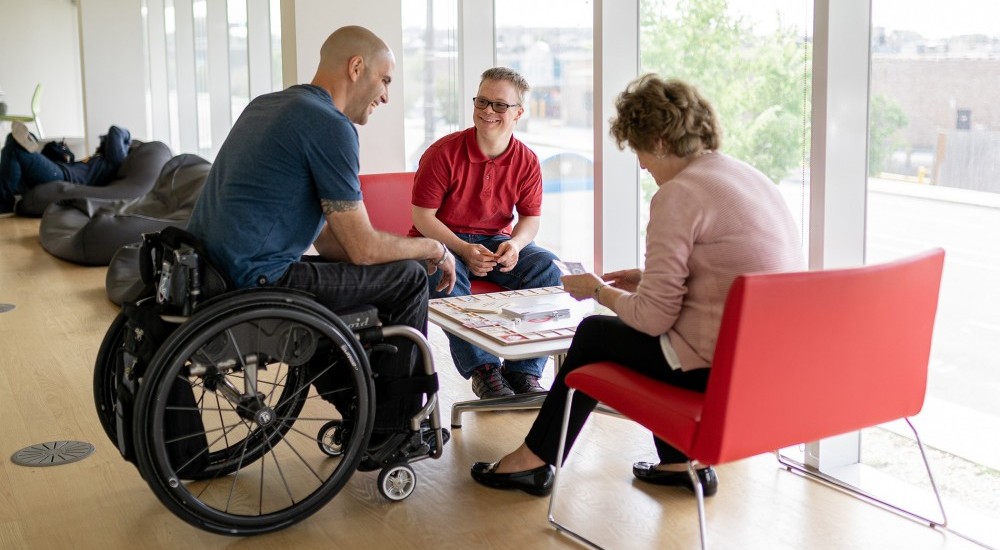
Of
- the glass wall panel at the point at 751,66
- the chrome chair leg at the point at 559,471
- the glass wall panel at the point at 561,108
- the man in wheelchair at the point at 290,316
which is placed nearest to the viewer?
the man in wheelchair at the point at 290,316

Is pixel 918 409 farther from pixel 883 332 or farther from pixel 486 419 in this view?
pixel 486 419

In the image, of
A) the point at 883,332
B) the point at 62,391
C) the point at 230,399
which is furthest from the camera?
the point at 62,391

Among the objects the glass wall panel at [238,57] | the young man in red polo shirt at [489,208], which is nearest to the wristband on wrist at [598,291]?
the young man in red polo shirt at [489,208]

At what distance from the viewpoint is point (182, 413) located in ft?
9.27

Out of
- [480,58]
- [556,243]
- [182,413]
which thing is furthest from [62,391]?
[480,58]

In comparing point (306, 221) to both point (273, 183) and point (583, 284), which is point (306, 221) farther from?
point (583, 284)

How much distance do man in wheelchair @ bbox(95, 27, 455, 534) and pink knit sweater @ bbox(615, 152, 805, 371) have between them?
72 cm

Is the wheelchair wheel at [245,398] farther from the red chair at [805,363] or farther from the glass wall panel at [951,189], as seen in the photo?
the glass wall panel at [951,189]

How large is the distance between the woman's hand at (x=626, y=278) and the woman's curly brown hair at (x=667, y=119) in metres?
0.45

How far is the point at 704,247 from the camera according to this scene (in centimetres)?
250

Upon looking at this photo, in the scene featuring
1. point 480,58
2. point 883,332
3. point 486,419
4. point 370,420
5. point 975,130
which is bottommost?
point 486,419

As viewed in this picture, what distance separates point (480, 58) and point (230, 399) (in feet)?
11.3

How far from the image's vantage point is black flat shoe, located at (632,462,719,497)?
3.04m

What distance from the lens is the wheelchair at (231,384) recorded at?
101 inches
